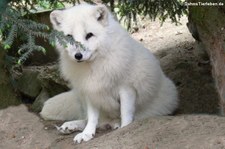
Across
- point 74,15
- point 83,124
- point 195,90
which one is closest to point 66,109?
point 83,124

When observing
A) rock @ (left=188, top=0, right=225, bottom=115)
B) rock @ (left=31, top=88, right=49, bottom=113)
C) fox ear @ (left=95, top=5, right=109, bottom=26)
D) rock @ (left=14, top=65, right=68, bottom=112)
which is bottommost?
rock @ (left=31, top=88, right=49, bottom=113)

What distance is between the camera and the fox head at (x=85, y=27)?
4039 millimetres

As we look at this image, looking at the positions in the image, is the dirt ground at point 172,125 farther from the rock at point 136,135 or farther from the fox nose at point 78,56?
the fox nose at point 78,56

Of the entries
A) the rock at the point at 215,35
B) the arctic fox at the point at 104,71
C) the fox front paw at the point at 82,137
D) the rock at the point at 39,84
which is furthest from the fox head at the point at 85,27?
the rock at the point at 39,84

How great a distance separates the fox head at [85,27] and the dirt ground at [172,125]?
0.83 metres

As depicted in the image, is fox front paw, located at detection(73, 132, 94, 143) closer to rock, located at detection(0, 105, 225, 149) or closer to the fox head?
rock, located at detection(0, 105, 225, 149)

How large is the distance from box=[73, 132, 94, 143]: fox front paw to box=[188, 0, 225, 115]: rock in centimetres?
140

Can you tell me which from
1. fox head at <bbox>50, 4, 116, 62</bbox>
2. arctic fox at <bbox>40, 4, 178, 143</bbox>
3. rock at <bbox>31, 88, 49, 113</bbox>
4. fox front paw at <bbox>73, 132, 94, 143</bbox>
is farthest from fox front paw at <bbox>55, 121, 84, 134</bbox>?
rock at <bbox>31, 88, 49, 113</bbox>

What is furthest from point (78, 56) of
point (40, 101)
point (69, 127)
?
point (40, 101)

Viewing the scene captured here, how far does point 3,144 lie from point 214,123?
216 cm

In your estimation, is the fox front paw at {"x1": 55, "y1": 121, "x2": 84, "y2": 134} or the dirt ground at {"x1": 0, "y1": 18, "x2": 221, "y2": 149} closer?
the dirt ground at {"x1": 0, "y1": 18, "x2": 221, "y2": 149}

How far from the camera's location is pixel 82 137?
4316mm

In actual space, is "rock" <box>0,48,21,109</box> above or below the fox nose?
below

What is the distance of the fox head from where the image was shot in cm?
404
